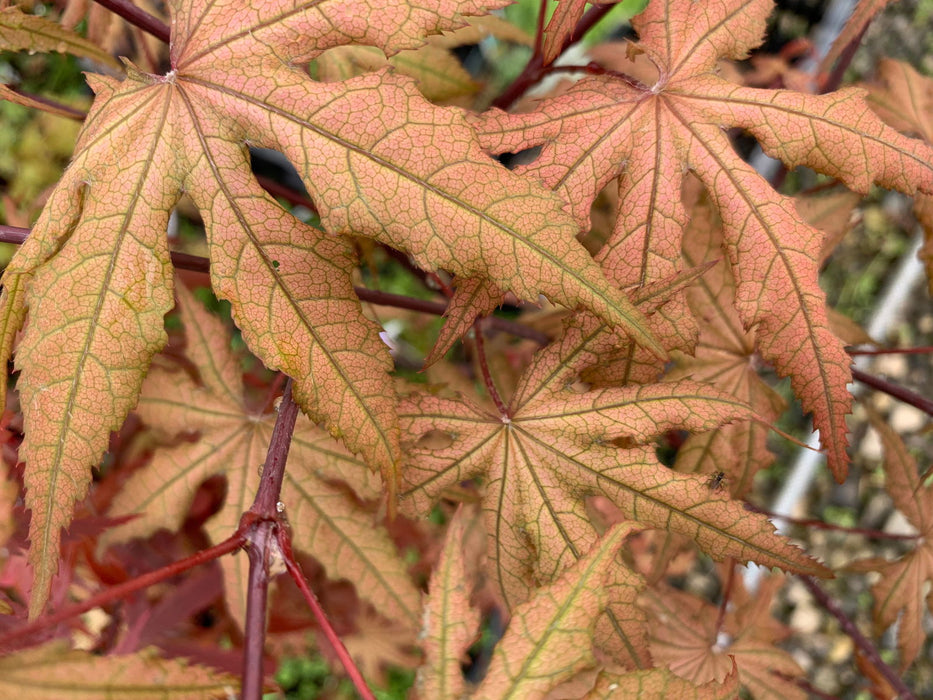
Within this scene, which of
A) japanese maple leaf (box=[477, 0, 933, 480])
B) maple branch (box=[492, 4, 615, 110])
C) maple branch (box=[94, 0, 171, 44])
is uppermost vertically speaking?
maple branch (box=[492, 4, 615, 110])

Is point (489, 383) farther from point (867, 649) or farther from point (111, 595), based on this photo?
point (867, 649)

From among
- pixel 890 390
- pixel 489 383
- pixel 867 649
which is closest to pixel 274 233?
pixel 489 383

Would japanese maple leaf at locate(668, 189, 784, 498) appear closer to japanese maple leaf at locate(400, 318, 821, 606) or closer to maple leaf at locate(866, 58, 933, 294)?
japanese maple leaf at locate(400, 318, 821, 606)

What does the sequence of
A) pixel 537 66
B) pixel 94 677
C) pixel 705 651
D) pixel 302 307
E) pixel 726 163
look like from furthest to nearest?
pixel 705 651, pixel 537 66, pixel 726 163, pixel 302 307, pixel 94 677

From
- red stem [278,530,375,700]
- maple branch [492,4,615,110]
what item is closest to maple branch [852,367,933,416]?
maple branch [492,4,615,110]

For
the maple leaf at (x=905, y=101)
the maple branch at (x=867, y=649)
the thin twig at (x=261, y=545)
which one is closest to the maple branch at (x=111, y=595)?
the thin twig at (x=261, y=545)

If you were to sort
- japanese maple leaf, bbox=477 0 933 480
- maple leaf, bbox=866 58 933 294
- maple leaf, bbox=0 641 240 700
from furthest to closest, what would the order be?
maple leaf, bbox=866 58 933 294 < japanese maple leaf, bbox=477 0 933 480 < maple leaf, bbox=0 641 240 700

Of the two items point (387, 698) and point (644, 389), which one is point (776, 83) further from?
point (387, 698)
